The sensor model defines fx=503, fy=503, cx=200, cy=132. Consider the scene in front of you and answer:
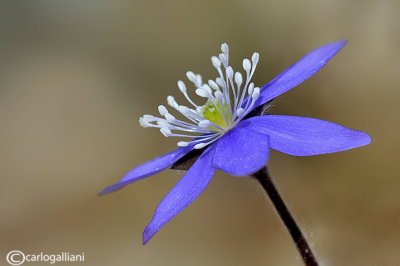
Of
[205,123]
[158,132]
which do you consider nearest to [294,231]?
[205,123]

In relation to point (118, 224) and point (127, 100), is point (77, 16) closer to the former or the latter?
point (127, 100)

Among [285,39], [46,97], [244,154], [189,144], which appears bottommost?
[244,154]

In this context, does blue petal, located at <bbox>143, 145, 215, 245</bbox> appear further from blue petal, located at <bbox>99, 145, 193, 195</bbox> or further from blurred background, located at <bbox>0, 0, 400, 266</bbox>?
blurred background, located at <bbox>0, 0, 400, 266</bbox>

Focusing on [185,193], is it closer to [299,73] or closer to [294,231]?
[294,231]

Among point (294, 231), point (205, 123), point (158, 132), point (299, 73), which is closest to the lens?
point (294, 231)

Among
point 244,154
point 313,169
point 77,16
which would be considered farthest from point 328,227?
point 77,16

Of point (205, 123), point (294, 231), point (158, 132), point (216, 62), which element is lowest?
point (294, 231)

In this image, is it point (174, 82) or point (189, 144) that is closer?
point (189, 144)
